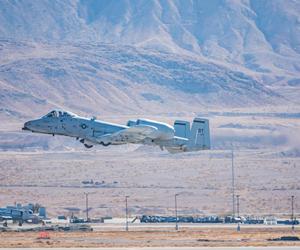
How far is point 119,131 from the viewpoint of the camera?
103 metres

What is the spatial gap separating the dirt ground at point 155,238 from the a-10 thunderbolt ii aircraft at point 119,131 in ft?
24.4

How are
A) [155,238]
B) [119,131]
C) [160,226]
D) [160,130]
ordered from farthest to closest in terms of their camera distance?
1. [160,226]
2. [155,238]
3. [119,131]
4. [160,130]

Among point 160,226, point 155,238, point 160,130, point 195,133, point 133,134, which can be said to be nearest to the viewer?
point 133,134

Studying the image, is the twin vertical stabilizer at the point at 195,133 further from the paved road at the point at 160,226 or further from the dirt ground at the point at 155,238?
the paved road at the point at 160,226

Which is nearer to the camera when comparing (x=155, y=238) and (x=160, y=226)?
(x=155, y=238)

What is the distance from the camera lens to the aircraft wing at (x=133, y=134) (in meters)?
101

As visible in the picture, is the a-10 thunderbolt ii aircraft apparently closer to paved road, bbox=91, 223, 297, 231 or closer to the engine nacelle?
the engine nacelle

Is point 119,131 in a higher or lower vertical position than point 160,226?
higher

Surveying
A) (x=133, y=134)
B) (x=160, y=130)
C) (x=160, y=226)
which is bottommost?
(x=160, y=226)

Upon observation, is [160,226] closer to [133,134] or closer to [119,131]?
[119,131]

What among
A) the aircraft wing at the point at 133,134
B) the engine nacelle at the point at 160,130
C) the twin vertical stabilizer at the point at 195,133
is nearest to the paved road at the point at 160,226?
the twin vertical stabilizer at the point at 195,133

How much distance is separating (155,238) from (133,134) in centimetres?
932

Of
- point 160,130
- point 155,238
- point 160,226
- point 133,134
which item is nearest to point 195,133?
point 160,130

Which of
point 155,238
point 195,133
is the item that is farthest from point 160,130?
point 155,238
